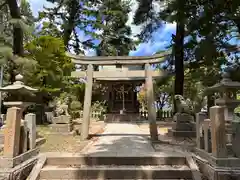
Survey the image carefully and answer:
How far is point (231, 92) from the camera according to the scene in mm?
6598

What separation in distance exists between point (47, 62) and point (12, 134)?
10182mm

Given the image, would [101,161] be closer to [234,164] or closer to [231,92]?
[234,164]

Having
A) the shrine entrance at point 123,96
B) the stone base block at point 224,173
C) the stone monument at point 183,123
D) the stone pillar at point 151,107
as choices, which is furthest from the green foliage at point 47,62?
the stone base block at point 224,173

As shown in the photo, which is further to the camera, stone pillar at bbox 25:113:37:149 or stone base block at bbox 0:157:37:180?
stone pillar at bbox 25:113:37:149

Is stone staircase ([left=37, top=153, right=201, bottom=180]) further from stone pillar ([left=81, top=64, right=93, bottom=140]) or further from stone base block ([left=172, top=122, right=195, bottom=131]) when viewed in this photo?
stone base block ([left=172, top=122, right=195, bottom=131])

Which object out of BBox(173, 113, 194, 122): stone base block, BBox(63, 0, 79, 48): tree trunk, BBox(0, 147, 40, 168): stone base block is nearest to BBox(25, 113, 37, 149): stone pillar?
BBox(0, 147, 40, 168): stone base block

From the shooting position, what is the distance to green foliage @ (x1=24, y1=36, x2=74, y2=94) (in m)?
13.7

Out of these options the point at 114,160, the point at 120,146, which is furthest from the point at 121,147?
the point at 114,160

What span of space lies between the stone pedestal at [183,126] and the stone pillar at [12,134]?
244 inches

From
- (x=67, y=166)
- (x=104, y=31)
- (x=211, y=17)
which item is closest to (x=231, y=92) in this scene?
(x=211, y=17)

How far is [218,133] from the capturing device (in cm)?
404

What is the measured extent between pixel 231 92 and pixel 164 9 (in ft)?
18.2

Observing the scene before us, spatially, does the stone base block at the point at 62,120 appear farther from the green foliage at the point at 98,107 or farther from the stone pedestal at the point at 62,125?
the green foliage at the point at 98,107

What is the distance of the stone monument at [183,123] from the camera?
357 inches
